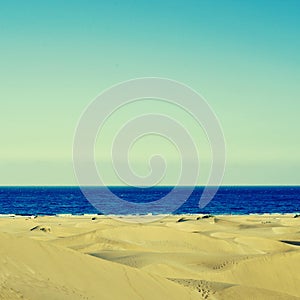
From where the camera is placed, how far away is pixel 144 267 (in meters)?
15.6

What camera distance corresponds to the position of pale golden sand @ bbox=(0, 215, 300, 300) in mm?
10133

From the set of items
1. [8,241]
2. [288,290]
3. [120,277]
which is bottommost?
[288,290]

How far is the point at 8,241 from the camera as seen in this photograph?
10992 millimetres

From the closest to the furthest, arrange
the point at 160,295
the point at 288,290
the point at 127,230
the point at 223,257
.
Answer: the point at 160,295 < the point at 288,290 < the point at 223,257 < the point at 127,230

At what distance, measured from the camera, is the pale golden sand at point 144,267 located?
10.1 m

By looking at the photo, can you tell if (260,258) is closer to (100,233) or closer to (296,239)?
(100,233)

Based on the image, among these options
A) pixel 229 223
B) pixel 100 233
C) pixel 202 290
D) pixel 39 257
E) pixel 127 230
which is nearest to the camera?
pixel 39 257

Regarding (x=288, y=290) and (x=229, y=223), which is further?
(x=229, y=223)

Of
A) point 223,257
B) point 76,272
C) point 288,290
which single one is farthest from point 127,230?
point 76,272

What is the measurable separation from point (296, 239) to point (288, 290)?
44.0 feet

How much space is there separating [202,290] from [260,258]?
5.07 m

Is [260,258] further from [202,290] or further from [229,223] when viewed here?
[229,223]

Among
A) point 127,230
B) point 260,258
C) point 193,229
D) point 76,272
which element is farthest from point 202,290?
point 193,229

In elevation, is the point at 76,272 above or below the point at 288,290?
above
